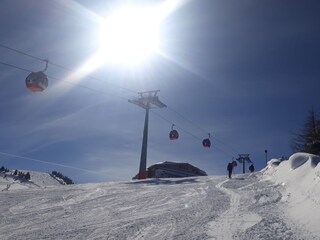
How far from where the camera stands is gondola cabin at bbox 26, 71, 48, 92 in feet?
57.8

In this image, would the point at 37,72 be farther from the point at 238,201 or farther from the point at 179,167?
the point at 179,167

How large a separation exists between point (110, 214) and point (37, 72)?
8.43m

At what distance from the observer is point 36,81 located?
1759 centimetres

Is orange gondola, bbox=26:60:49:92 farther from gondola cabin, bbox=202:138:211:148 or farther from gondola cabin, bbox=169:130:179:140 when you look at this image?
gondola cabin, bbox=202:138:211:148

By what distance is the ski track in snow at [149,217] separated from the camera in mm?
9156

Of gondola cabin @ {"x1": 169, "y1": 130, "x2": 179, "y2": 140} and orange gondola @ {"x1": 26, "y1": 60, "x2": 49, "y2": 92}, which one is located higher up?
gondola cabin @ {"x1": 169, "y1": 130, "x2": 179, "y2": 140}

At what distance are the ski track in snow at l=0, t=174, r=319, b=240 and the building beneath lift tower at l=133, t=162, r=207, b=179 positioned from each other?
5486cm

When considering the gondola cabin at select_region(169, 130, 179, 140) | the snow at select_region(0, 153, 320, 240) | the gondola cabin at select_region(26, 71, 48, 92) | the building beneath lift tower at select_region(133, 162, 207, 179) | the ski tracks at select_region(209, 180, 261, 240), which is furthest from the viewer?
the building beneath lift tower at select_region(133, 162, 207, 179)

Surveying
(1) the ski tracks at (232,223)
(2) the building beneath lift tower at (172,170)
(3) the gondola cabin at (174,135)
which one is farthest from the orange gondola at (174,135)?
(2) the building beneath lift tower at (172,170)

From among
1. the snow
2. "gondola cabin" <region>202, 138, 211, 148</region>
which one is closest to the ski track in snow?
the snow

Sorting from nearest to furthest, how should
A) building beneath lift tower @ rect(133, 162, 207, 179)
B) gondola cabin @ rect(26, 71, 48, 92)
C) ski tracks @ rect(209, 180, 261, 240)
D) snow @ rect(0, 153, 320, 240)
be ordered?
ski tracks @ rect(209, 180, 261, 240)
snow @ rect(0, 153, 320, 240)
gondola cabin @ rect(26, 71, 48, 92)
building beneath lift tower @ rect(133, 162, 207, 179)

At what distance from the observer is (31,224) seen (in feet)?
36.1

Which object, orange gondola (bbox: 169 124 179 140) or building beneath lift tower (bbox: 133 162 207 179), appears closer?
orange gondola (bbox: 169 124 179 140)

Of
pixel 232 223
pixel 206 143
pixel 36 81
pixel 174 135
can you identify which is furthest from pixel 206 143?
pixel 232 223
